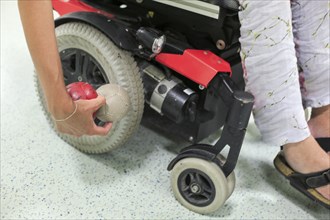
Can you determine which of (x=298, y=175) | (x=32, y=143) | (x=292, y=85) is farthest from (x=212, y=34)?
(x=32, y=143)

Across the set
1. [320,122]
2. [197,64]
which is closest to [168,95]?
[197,64]

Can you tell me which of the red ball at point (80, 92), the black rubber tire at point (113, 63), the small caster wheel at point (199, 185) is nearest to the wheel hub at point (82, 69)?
the black rubber tire at point (113, 63)

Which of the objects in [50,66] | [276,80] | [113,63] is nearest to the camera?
[50,66]

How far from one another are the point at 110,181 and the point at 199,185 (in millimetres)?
208

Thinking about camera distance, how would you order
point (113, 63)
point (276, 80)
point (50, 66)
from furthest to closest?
point (113, 63) < point (276, 80) < point (50, 66)

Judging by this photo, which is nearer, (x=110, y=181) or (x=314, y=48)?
(x=314, y=48)

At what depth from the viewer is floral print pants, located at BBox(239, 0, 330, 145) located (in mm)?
657

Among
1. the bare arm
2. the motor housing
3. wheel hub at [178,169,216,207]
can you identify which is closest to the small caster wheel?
wheel hub at [178,169,216,207]

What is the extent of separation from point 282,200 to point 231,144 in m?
0.23

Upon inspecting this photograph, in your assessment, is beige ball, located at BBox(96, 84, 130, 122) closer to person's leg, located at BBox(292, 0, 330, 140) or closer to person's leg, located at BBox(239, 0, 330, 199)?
person's leg, located at BBox(239, 0, 330, 199)

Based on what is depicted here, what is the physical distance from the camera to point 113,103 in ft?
2.34

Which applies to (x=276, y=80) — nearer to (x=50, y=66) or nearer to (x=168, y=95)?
(x=168, y=95)

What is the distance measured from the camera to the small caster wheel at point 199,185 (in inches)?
29.5

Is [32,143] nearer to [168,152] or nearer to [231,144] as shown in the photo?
[168,152]
